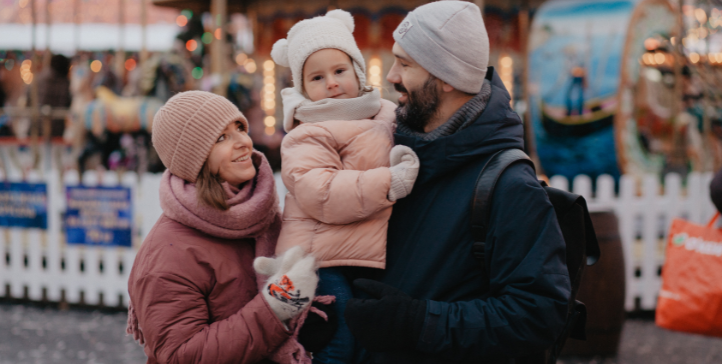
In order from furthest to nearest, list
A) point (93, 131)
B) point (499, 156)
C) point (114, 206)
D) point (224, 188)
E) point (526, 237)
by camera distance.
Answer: point (93, 131) → point (114, 206) → point (224, 188) → point (499, 156) → point (526, 237)

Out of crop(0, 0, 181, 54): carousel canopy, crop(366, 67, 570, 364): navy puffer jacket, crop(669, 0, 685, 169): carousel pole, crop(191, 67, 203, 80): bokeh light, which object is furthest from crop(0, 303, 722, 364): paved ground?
crop(0, 0, 181, 54): carousel canopy

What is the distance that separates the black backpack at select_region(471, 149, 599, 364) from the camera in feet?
5.66

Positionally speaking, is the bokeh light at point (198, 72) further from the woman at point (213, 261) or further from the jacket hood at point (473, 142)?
the jacket hood at point (473, 142)

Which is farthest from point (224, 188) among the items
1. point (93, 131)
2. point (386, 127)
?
point (93, 131)

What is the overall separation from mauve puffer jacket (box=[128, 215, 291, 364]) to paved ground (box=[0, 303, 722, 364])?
316 cm

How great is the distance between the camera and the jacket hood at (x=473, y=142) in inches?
69.8

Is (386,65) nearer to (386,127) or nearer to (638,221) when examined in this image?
(638,221)

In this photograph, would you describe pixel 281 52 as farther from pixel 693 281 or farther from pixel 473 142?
pixel 693 281

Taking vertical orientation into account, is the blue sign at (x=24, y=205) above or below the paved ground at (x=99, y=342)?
above

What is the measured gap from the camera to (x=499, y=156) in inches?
70.4

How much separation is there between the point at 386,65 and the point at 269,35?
2328 mm

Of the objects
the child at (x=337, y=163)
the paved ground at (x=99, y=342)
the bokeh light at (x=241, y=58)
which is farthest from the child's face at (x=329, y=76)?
the bokeh light at (x=241, y=58)

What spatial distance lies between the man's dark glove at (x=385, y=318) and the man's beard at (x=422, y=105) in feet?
1.77

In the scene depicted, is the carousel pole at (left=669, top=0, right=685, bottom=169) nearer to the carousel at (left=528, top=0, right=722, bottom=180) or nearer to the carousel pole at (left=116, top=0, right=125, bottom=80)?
the carousel at (left=528, top=0, right=722, bottom=180)
